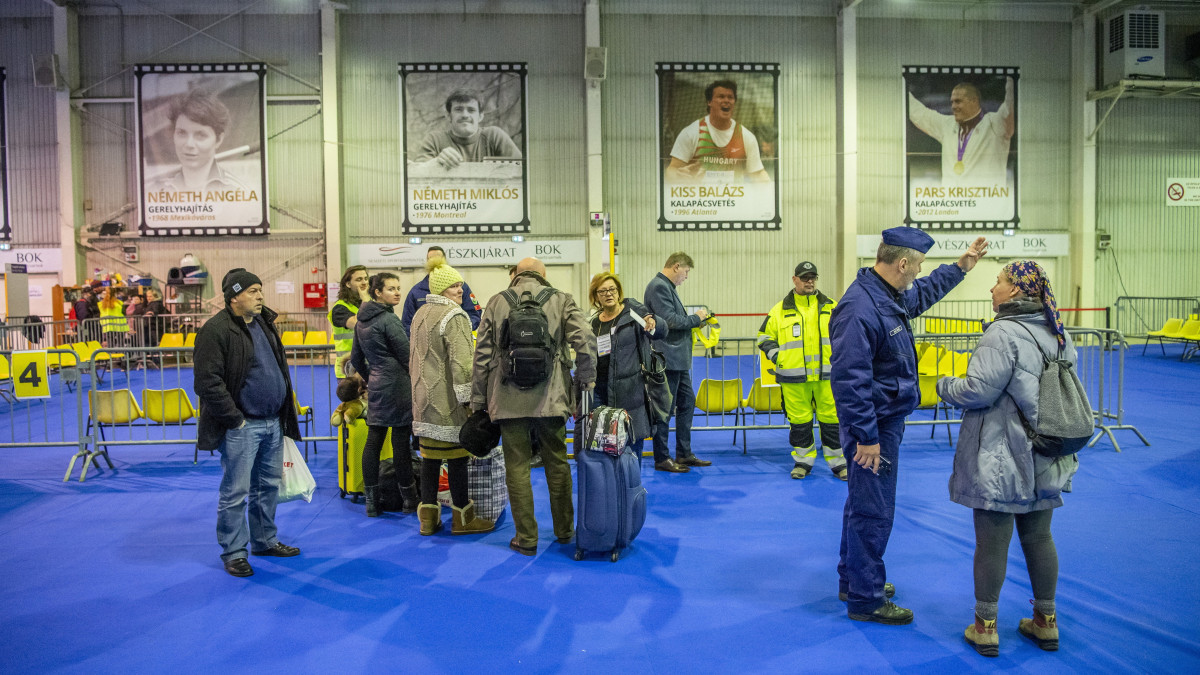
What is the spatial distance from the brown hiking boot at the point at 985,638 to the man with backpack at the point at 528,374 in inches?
97.2

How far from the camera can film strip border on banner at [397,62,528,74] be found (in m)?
17.8

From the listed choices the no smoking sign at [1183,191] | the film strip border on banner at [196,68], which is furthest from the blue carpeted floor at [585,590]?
the no smoking sign at [1183,191]

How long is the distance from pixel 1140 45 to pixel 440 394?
64.5ft

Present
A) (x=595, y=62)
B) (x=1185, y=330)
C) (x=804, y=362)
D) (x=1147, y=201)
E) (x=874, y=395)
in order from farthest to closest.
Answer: (x=1147, y=201)
(x=595, y=62)
(x=1185, y=330)
(x=804, y=362)
(x=874, y=395)

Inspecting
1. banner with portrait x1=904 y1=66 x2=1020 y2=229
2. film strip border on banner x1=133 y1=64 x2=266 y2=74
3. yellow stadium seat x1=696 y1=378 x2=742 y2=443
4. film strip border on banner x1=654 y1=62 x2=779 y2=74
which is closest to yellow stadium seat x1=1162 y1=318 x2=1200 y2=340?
banner with portrait x1=904 y1=66 x2=1020 y2=229

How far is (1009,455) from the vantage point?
3500 mm

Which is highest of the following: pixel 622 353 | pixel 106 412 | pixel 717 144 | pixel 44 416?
pixel 717 144

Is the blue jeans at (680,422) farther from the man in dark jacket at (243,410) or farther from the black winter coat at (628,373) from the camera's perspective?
the man in dark jacket at (243,410)

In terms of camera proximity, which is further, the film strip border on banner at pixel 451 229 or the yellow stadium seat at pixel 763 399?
the film strip border on banner at pixel 451 229

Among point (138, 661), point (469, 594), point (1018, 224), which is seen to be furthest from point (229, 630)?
point (1018, 224)

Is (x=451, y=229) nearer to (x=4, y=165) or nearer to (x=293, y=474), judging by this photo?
(x=4, y=165)

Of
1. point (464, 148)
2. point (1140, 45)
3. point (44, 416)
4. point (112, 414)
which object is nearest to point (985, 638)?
point (112, 414)

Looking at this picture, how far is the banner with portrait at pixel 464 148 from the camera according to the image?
58.7 feet

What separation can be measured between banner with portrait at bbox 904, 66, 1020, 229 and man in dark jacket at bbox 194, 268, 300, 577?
1679cm
